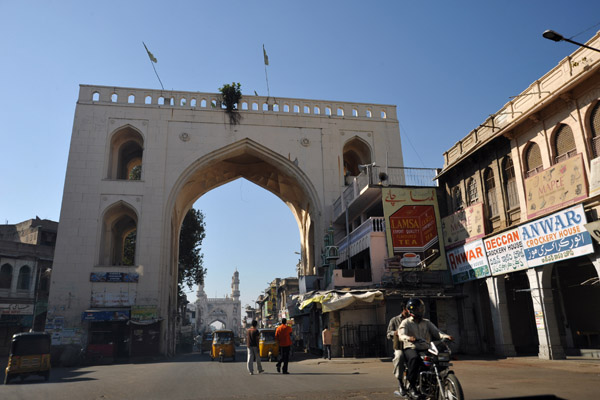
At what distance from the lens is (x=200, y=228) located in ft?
123

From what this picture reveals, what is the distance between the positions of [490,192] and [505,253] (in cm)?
270

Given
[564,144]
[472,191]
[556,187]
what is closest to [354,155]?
[472,191]

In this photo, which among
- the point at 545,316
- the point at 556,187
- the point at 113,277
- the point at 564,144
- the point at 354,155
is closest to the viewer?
the point at 556,187

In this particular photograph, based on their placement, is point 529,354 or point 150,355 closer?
point 529,354


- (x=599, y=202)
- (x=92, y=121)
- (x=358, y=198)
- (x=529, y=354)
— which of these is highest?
(x=92, y=121)

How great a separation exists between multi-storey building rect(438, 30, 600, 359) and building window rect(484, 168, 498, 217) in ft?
0.12

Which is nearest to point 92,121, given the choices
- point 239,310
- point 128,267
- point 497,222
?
point 128,267

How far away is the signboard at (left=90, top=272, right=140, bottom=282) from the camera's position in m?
23.9

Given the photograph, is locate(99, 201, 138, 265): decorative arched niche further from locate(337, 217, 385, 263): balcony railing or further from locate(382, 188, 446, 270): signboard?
locate(382, 188, 446, 270): signboard

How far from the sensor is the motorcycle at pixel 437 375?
469 cm

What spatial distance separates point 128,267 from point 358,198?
41.0ft

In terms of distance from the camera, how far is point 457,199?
19.8m

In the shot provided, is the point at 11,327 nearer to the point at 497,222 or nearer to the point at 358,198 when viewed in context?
the point at 358,198

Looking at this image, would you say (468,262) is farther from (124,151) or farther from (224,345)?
(124,151)
